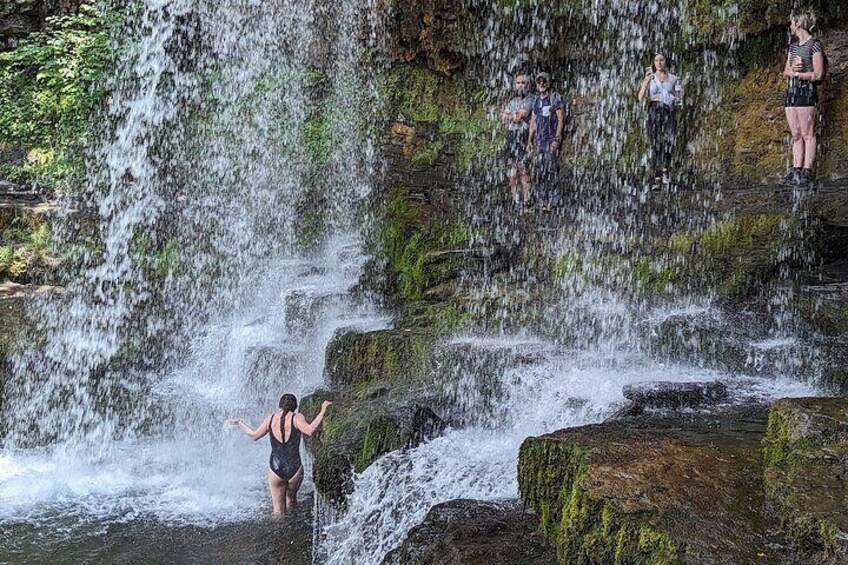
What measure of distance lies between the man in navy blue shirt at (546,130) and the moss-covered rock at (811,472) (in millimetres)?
7315

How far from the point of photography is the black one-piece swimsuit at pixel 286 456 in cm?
845

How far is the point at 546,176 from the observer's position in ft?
38.6

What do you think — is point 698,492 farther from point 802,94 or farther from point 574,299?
point 802,94

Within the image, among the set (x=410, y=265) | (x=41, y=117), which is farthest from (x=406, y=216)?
(x=41, y=117)

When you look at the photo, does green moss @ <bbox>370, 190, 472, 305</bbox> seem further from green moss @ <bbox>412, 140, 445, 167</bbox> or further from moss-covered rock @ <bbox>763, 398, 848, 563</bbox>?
moss-covered rock @ <bbox>763, 398, 848, 563</bbox>

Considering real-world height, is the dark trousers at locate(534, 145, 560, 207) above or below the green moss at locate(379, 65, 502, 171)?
below

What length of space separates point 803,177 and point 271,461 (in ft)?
23.8

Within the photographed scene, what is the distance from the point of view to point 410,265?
11.9m

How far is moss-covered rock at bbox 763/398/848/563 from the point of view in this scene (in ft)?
11.4

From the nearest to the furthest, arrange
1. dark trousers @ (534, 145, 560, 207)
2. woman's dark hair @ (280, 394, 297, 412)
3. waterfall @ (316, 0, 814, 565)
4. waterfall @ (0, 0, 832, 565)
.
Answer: waterfall @ (316, 0, 814, 565) → waterfall @ (0, 0, 832, 565) → woman's dark hair @ (280, 394, 297, 412) → dark trousers @ (534, 145, 560, 207)

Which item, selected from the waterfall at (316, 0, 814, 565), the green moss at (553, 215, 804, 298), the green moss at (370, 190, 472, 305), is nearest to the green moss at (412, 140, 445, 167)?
the waterfall at (316, 0, 814, 565)

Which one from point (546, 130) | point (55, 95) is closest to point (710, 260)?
point (546, 130)

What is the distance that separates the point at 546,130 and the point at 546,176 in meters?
0.77

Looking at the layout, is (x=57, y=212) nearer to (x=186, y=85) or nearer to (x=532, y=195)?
(x=186, y=85)
